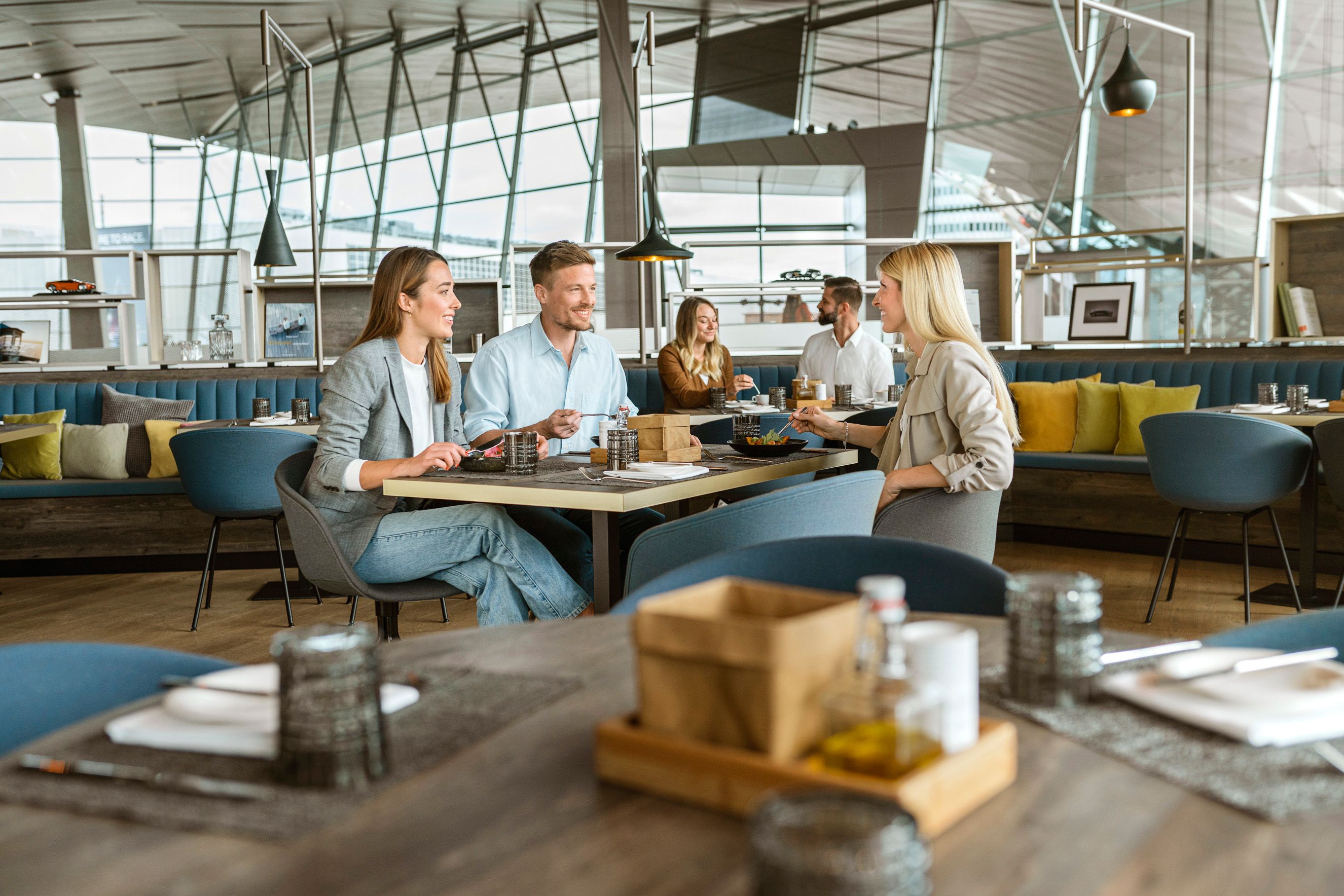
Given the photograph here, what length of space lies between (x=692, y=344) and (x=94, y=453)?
3255 mm

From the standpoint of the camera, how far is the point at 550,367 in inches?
147

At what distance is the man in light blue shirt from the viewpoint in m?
3.65

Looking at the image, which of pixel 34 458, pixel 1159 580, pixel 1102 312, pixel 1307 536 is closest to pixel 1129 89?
pixel 1102 312

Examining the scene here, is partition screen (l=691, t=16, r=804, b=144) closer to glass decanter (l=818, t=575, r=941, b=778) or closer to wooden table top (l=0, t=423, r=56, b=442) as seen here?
wooden table top (l=0, t=423, r=56, b=442)

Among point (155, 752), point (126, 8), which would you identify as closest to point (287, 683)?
point (155, 752)

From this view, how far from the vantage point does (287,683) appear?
79cm

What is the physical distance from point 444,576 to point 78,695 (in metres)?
1.57

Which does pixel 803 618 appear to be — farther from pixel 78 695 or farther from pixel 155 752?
pixel 78 695

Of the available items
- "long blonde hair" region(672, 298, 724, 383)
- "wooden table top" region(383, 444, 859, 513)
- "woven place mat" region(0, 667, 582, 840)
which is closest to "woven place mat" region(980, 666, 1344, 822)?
"woven place mat" region(0, 667, 582, 840)

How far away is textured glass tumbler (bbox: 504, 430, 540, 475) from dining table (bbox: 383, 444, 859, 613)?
0.14 ft

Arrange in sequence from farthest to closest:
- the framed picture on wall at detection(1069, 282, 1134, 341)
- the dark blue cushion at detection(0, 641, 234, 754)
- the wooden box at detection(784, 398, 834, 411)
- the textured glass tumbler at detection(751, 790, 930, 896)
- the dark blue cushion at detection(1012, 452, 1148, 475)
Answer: the framed picture on wall at detection(1069, 282, 1134, 341) → the dark blue cushion at detection(1012, 452, 1148, 475) → the wooden box at detection(784, 398, 834, 411) → the dark blue cushion at detection(0, 641, 234, 754) → the textured glass tumbler at detection(751, 790, 930, 896)

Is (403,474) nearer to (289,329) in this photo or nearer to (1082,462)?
(1082,462)

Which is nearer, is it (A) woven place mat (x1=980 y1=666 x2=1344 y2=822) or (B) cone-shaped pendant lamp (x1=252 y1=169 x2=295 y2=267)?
(A) woven place mat (x1=980 y1=666 x2=1344 y2=822)

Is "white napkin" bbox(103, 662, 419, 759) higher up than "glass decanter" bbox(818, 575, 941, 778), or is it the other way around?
"glass decanter" bbox(818, 575, 941, 778)
